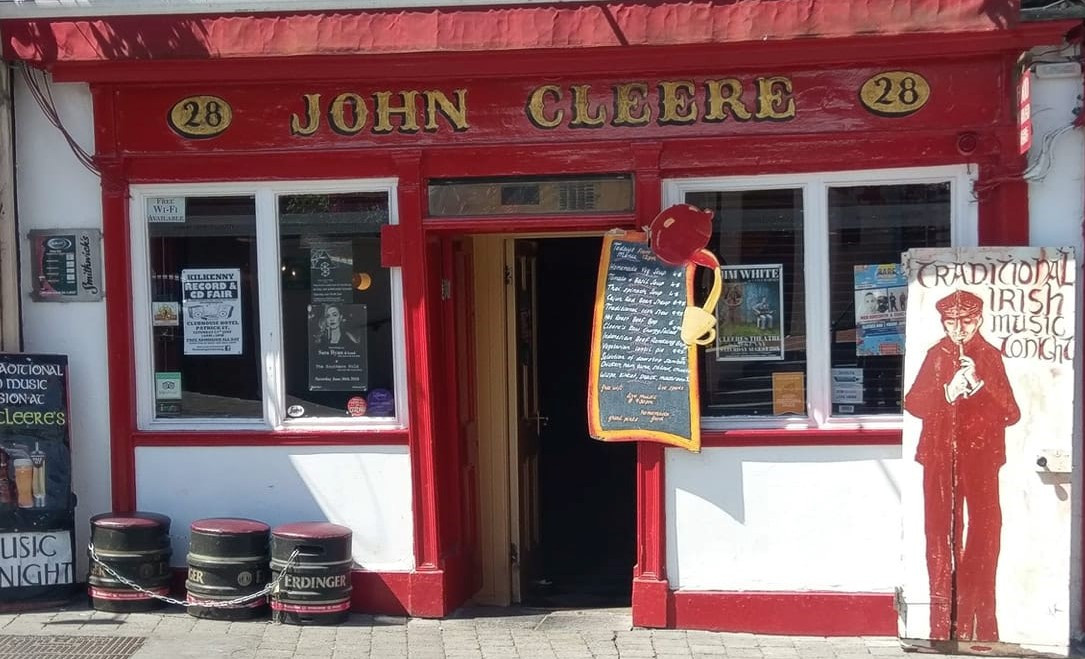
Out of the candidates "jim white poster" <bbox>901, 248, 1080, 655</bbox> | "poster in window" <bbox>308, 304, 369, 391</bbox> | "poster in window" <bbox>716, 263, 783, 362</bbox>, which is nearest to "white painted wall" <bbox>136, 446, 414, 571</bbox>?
"poster in window" <bbox>308, 304, 369, 391</bbox>

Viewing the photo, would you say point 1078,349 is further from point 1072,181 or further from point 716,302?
point 716,302

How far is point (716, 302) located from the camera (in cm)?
726

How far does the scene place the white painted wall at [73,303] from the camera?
25.1 ft

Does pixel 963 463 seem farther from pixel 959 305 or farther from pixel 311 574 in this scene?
pixel 311 574

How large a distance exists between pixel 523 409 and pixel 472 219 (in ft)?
5.32

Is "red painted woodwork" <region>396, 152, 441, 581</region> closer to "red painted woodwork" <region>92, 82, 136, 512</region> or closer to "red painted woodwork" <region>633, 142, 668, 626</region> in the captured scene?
"red painted woodwork" <region>633, 142, 668, 626</region>

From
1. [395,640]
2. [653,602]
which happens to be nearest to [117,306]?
[395,640]

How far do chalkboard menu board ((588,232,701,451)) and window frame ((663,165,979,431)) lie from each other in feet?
0.90

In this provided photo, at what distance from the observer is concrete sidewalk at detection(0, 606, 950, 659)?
22.4ft

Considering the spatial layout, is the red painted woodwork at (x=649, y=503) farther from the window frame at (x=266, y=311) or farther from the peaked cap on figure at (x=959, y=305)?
the peaked cap on figure at (x=959, y=305)

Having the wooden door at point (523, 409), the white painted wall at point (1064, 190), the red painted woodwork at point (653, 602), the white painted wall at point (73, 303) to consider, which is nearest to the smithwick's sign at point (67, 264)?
the white painted wall at point (73, 303)

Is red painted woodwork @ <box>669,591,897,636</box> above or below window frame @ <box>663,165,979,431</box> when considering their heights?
below

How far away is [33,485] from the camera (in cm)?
749

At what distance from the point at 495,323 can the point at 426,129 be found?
4.81 feet
